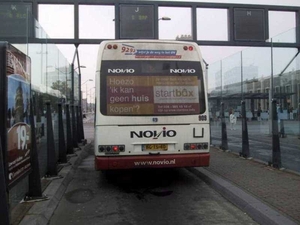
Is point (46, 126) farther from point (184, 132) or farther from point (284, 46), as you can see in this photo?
point (284, 46)

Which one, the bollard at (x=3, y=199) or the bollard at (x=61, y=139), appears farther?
the bollard at (x=61, y=139)

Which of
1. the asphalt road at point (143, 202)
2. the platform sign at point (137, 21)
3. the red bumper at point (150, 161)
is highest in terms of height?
the platform sign at point (137, 21)

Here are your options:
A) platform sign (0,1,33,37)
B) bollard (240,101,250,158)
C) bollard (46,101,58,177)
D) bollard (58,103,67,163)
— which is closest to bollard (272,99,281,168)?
bollard (240,101,250,158)

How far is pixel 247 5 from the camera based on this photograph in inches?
583

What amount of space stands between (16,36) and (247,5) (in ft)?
36.3

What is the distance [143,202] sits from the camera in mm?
6547

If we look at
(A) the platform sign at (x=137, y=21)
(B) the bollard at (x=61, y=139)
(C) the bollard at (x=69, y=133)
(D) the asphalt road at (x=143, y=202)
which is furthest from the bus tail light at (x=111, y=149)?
(A) the platform sign at (x=137, y=21)

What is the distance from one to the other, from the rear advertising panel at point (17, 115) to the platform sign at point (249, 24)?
1146 centimetres

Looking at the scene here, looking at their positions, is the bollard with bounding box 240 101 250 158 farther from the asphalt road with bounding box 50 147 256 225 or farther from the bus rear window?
the bus rear window

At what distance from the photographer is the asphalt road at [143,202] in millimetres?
5504

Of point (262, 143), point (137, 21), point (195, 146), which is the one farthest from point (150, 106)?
point (137, 21)

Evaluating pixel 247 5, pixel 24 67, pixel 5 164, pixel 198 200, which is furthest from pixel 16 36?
pixel 247 5

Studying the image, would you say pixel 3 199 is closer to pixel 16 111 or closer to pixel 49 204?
pixel 16 111

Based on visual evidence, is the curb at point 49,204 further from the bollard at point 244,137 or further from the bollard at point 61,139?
the bollard at point 244,137
